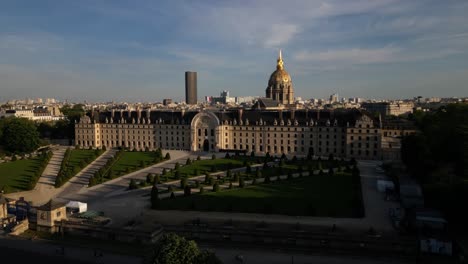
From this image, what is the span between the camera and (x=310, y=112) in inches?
3477

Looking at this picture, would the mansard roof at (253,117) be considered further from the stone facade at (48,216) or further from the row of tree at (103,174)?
the stone facade at (48,216)

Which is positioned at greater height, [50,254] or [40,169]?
[40,169]

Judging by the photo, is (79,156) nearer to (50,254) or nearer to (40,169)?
(40,169)

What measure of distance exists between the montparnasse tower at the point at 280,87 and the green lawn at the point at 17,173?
283ft

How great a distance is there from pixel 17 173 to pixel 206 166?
31.2 metres

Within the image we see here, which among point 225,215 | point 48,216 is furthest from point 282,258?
point 48,216

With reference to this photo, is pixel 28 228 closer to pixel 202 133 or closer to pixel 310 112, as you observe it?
pixel 202 133

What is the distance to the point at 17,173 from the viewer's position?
6656cm

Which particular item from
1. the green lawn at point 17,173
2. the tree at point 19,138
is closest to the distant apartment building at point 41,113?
the tree at point 19,138

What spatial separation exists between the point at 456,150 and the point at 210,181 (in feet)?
104

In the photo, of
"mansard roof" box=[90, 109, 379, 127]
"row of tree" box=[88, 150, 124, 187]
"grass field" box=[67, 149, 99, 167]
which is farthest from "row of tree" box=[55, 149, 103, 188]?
"mansard roof" box=[90, 109, 379, 127]

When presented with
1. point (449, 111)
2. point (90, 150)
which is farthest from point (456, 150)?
point (90, 150)

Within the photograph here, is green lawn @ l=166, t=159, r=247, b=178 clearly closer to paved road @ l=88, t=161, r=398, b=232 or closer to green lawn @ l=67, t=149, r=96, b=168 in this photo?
paved road @ l=88, t=161, r=398, b=232

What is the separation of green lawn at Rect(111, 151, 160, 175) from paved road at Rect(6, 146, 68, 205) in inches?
384
